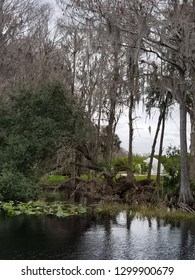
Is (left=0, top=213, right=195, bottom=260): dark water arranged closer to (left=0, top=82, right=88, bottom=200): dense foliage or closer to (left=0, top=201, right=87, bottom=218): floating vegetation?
(left=0, top=201, right=87, bottom=218): floating vegetation

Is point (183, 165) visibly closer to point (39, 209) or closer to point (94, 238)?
point (39, 209)

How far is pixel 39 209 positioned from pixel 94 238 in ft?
14.3

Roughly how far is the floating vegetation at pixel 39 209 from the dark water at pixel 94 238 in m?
0.25

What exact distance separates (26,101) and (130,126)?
Answer: 9812mm

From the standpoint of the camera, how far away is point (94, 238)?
580 inches

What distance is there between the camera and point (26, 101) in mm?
20266

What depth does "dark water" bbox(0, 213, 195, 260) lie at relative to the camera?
1261 centimetres

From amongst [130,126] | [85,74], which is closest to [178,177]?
[130,126]

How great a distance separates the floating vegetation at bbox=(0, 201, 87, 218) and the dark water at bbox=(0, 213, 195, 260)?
25 centimetres

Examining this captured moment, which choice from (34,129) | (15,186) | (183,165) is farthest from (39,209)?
(183,165)

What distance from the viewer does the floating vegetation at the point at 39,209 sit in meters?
17.8

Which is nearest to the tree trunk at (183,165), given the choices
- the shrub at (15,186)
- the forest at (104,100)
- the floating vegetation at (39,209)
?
the forest at (104,100)

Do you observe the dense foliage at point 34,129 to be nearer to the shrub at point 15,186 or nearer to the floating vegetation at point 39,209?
the shrub at point 15,186
